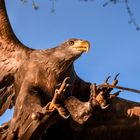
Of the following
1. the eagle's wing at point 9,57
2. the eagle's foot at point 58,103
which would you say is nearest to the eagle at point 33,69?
the eagle's wing at point 9,57

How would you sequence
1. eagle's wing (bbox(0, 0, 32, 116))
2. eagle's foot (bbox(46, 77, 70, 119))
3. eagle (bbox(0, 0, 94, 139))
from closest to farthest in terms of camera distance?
eagle's foot (bbox(46, 77, 70, 119))
eagle (bbox(0, 0, 94, 139))
eagle's wing (bbox(0, 0, 32, 116))

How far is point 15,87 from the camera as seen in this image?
8.70 meters

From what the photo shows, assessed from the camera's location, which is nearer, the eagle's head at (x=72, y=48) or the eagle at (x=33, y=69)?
the eagle at (x=33, y=69)

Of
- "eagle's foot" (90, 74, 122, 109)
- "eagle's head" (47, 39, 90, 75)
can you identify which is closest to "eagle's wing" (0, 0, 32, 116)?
"eagle's head" (47, 39, 90, 75)

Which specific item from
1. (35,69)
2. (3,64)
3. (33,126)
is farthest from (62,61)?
(33,126)

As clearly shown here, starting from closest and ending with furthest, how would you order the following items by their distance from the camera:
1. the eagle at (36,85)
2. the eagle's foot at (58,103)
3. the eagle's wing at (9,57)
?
the eagle's foot at (58,103) < the eagle at (36,85) < the eagle's wing at (9,57)

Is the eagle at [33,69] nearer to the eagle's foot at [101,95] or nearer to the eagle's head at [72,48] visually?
the eagle's head at [72,48]

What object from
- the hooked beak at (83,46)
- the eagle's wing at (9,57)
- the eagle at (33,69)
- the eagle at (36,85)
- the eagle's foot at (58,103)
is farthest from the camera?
the eagle's wing at (9,57)

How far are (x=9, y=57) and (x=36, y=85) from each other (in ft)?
2.83

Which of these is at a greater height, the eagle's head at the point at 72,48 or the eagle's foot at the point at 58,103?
the eagle's head at the point at 72,48

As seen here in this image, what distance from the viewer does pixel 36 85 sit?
8.48 meters

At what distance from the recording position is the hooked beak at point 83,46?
27.9 feet

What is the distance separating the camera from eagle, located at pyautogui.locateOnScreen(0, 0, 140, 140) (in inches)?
283

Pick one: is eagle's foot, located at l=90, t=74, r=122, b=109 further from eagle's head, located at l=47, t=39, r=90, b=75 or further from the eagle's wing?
the eagle's wing
